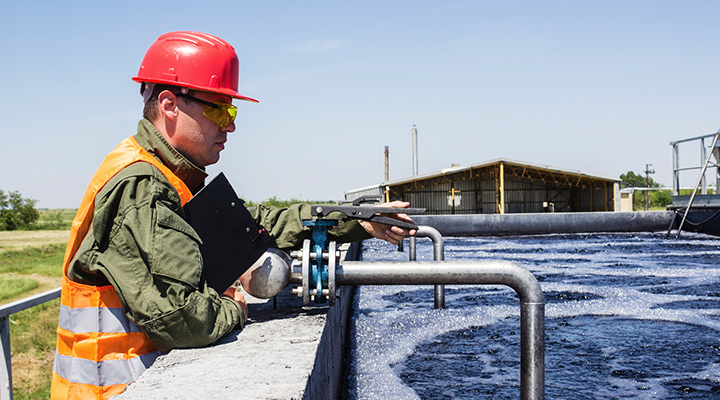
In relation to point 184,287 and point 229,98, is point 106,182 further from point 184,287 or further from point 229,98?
point 229,98

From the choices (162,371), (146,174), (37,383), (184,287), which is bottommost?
(37,383)

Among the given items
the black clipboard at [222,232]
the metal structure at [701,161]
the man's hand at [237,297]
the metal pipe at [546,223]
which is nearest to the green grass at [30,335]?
the man's hand at [237,297]

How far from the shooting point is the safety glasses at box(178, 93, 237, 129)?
1878 millimetres

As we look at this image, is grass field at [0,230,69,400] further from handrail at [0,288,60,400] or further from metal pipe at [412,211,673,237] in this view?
metal pipe at [412,211,673,237]

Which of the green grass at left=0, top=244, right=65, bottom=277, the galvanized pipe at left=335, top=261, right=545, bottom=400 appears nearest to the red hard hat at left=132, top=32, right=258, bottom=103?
the galvanized pipe at left=335, top=261, right=545, bottom=400

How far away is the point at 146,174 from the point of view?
1.59 m

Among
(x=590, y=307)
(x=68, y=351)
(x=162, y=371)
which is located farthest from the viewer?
(x=590, y=307)

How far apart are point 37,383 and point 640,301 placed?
11733 mm

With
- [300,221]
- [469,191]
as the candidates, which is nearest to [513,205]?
[469,191]

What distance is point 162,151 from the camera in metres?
1.82

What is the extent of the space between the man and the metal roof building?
1114 inches

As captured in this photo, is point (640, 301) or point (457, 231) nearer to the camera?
point (640, 301)

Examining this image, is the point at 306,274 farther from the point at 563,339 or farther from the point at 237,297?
the point at 563,339

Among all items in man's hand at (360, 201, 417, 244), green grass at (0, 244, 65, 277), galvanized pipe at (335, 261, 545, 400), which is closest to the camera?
galvanized pipe at (335, 261, 545, 400)
